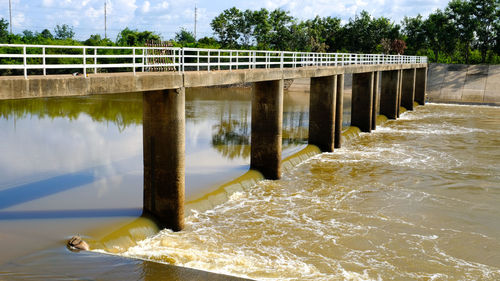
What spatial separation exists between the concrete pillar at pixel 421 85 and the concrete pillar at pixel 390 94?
15.4 meters

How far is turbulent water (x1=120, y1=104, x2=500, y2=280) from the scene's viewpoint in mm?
12844

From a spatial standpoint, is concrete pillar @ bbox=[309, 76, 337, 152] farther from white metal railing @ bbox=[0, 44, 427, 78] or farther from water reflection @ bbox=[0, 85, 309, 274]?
water reflection @ bbox=[0, 85, 309, 274]

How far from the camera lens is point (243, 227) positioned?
50.9ft

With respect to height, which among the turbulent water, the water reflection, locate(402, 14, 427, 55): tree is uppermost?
locate(402, 14, 427, 55): tree

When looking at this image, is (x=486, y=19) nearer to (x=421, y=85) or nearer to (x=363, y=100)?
(x=421, y=85)

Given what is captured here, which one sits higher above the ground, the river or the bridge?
the bridge

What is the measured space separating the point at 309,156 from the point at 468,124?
2126 cm

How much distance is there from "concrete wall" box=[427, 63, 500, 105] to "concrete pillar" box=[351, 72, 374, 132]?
30.3m

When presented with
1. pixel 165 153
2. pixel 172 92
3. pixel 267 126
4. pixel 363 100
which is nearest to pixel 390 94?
pixel 363 100

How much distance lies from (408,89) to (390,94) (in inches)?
371

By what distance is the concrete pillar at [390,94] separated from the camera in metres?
44.0

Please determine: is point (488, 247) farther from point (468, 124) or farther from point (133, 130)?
point (468, 124)

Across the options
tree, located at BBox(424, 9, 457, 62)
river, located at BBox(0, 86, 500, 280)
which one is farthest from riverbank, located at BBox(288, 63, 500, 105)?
river, located at BBox(0, 86, 500, 280)

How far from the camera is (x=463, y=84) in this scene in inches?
2490
